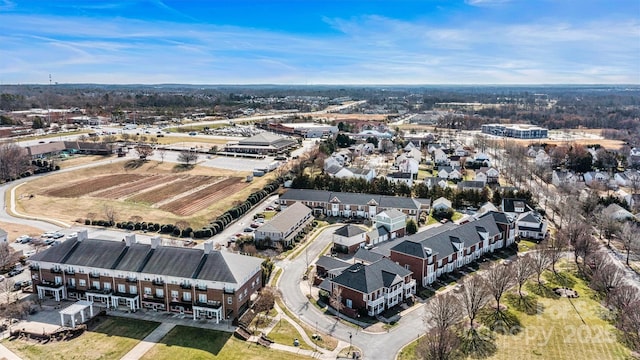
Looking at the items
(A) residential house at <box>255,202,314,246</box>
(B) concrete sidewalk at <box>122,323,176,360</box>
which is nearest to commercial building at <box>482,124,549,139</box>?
(A) residential house at <box>255,202,314,246</box>

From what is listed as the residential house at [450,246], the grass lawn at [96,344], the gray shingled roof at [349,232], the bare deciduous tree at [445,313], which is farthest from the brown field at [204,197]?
the bare deciduous tree at [445,313]

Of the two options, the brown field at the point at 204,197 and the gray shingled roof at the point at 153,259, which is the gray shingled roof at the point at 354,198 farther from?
the gray shingled roof at the point at 153,259

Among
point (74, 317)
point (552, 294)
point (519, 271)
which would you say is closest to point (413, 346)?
point (519, 271)

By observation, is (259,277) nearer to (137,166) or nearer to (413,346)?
(413,346)

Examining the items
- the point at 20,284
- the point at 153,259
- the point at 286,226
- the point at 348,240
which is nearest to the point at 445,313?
the point at 348,240

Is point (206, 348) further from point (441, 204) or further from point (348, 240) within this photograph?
point (441, 204)

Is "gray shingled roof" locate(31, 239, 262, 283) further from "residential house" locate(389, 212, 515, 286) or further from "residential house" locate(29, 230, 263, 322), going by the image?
"residential house" locate(389, 212, 515, 286)
